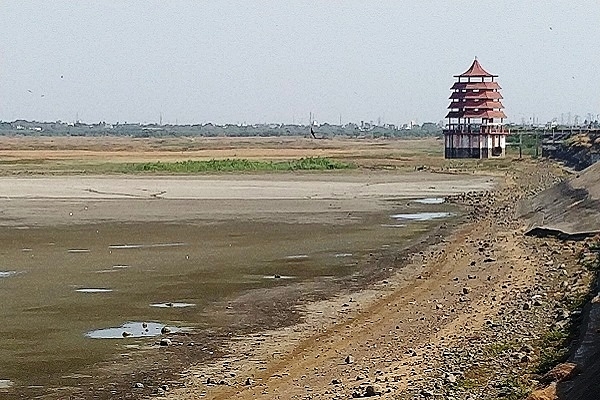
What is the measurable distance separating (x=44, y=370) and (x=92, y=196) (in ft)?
130

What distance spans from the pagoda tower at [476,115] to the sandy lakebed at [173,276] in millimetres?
A: 48177

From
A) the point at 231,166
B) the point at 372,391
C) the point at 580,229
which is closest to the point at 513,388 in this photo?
the point at 372,391

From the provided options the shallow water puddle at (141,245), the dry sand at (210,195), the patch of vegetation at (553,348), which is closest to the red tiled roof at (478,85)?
the dry sand at (210,195)

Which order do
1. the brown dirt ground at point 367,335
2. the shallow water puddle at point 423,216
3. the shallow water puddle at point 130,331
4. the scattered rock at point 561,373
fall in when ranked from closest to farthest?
the scattered rock at point 561,373 < the brown dirt ground at point 367,335 < the shallow water puddle at point 130,331 < the shallow water puddle at point 423,216

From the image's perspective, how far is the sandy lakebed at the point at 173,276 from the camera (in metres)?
14.8

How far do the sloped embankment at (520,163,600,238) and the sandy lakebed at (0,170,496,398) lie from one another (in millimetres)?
3373

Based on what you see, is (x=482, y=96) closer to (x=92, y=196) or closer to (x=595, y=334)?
A: (x=92, y=196)

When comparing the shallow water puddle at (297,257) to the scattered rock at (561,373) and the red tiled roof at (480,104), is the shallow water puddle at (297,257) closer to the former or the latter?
the scattered rock at (561,373)

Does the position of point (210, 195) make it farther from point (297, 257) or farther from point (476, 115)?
point (476, 115)

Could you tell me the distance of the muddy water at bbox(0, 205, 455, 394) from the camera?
1600 cm

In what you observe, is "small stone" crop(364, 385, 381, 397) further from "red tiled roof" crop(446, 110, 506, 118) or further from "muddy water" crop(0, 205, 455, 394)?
"red tiled roof" crop(446, 110, 506, 118)

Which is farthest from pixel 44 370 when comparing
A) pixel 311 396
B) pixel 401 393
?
pixel 401 393

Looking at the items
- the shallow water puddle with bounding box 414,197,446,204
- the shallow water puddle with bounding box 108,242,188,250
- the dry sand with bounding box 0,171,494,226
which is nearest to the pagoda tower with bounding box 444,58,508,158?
the dry sand with bounding box 0,171,494,226

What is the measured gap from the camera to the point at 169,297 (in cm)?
2061
